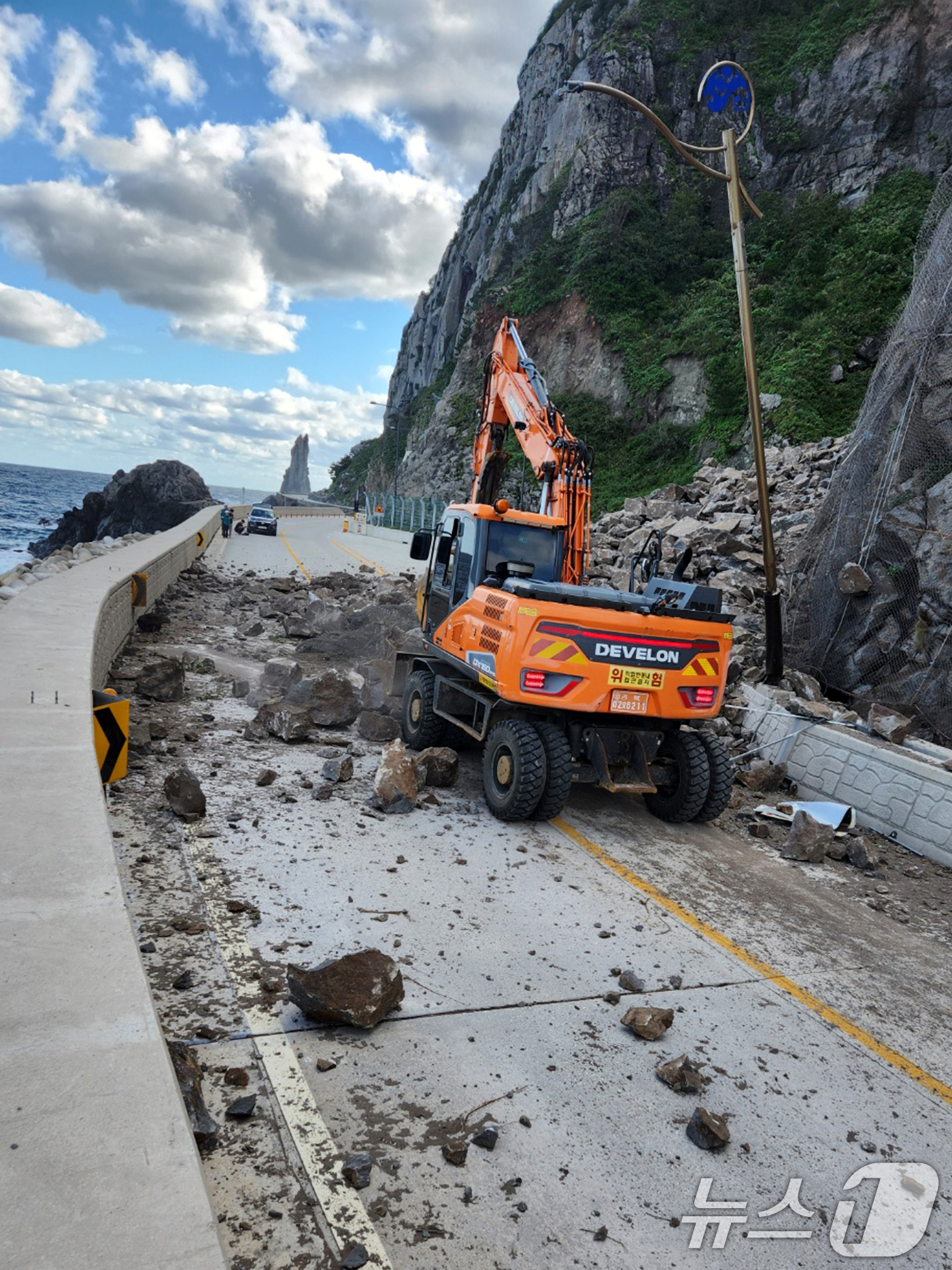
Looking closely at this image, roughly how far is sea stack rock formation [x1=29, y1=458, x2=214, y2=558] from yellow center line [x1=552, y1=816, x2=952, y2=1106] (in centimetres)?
5008

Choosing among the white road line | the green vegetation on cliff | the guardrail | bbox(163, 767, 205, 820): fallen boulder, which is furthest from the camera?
the green vegetation on cliff

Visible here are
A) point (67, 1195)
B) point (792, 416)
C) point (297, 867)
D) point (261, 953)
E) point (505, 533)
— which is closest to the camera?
Result: point (67, 1195)

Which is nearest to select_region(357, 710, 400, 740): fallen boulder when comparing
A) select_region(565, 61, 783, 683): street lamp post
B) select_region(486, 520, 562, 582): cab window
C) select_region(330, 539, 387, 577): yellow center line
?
select_region(486, 520, 562, 582): cab window

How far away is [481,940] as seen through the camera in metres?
4.98

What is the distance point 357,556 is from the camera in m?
30.8

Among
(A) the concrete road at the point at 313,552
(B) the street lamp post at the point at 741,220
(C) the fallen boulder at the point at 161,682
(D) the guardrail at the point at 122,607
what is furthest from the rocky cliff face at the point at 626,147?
(C) the fallen boulder at the point at 161,682

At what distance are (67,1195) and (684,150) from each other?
10346 millimetres

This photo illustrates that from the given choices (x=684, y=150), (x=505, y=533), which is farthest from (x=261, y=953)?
(x=684, y=150)

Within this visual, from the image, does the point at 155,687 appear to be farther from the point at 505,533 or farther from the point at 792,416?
the point at 792,416

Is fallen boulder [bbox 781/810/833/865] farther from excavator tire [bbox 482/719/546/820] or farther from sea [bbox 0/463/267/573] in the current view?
sea [bbox 0/463/267/573]

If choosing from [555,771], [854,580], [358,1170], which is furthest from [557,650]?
[854,580]

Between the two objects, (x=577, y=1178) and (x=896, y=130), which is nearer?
(x=577, y=1178)

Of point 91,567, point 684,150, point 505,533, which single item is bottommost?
point 91,567

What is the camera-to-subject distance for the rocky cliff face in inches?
1433
